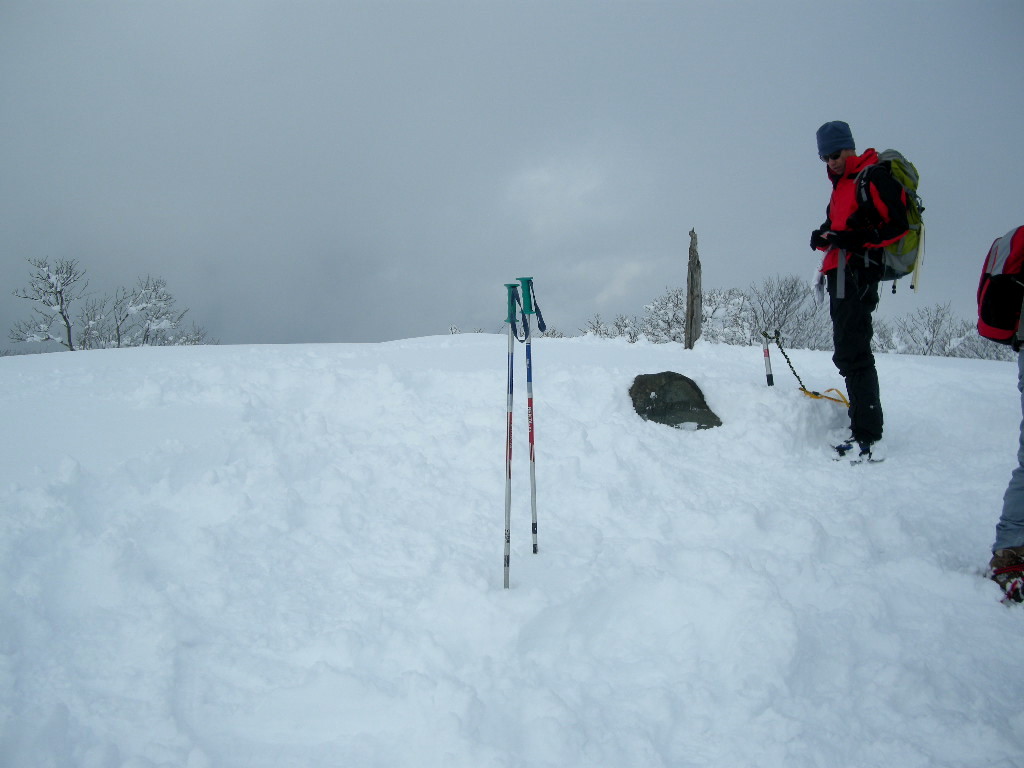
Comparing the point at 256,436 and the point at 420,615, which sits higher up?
the point at 256,436

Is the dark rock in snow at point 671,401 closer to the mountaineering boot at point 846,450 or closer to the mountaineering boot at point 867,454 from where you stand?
the mountaineering boot at point 846,450

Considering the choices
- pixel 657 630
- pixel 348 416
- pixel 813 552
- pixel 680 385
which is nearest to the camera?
pixel 657 630

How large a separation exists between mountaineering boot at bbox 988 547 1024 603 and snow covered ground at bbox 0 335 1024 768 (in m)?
0.09

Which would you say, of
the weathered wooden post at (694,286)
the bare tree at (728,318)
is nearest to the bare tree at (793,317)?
the bare tree at (728,318)

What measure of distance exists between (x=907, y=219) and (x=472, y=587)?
500cm

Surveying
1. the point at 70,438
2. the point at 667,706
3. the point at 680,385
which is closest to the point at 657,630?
the point at 667,706

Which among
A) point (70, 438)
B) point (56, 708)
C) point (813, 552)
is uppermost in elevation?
point (70, 438)

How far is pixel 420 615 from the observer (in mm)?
3242

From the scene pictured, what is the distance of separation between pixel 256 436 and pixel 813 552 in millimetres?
4740

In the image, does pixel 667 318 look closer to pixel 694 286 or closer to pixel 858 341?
pixel 694 286

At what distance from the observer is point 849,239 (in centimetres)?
505

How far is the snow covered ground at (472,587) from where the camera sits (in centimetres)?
248

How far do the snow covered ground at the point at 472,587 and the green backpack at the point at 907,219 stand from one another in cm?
180

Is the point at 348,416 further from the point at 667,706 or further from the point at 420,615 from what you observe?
the point at 667,706
